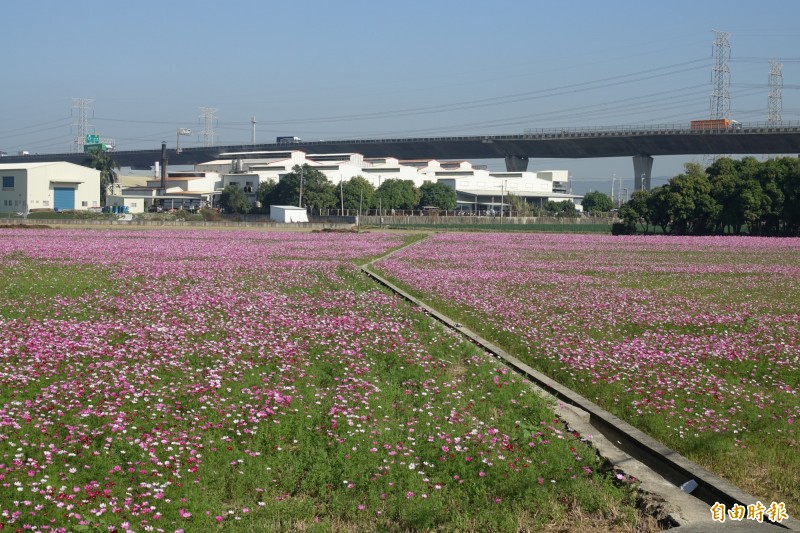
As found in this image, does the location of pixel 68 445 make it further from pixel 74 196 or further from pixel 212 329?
pixel 74 196

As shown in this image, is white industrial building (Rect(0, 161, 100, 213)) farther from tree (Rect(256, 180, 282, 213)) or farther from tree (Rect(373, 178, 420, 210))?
tree (Rect(373, 178, 420, 210))

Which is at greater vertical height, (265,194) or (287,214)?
(265,194)

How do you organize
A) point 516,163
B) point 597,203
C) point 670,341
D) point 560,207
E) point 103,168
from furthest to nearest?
1. point 597,203
2. point 516,163
3. point 560,207
4. point 103,168
5. point 670,341

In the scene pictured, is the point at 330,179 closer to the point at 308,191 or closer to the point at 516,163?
the point at 308,191

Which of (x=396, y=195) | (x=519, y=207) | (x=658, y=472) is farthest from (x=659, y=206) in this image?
(x=658, y=472)

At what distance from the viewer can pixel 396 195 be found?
134750 millimetres

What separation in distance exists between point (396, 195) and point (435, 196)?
43.1 ft

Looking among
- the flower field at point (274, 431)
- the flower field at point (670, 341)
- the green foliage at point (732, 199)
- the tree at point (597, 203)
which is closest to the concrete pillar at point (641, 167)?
the tree at point (597, 203)

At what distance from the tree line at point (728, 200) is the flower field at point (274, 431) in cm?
6684

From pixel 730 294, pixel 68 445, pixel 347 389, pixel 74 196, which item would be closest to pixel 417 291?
pixel 730 294

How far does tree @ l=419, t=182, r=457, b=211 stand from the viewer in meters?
146

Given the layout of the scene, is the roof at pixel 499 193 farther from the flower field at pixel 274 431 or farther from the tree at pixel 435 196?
the flower field at pixel 274 431

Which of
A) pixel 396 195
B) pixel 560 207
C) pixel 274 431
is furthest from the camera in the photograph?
pixel 560 207

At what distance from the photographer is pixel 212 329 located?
14.4 m
